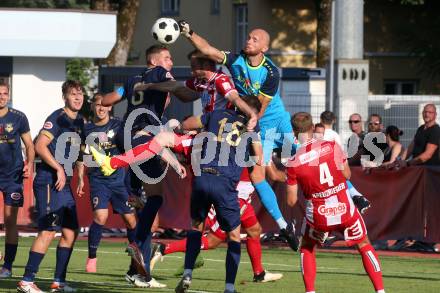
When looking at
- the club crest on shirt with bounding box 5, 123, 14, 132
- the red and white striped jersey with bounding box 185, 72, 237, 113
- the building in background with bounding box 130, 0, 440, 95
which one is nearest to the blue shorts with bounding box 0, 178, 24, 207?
the club crest on shirt with bounding box 5, 123, 14, 132

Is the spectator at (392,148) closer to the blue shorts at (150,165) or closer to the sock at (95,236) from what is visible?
the sock at (95,236)

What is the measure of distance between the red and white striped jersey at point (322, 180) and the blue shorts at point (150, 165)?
192cm

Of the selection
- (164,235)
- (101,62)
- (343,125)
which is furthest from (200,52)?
(101,62)

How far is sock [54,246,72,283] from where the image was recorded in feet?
43.9

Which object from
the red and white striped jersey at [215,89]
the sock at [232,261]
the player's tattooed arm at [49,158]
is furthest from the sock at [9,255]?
the sock at [232,261]

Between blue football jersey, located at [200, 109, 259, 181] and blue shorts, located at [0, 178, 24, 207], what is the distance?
364 centimetres

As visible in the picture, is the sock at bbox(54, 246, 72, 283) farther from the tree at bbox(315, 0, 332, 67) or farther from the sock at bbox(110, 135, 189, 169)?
the tree at bbox(315, 0, 332, 67)

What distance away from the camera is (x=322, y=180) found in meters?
12.1

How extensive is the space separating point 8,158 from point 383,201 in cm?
755

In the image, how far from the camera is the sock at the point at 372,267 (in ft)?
39.3

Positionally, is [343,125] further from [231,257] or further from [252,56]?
[231,257]

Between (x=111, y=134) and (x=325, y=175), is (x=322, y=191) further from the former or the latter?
(x=111, y=134)

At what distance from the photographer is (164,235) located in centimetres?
2264

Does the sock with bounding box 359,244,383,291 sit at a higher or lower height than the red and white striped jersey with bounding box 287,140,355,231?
lower
